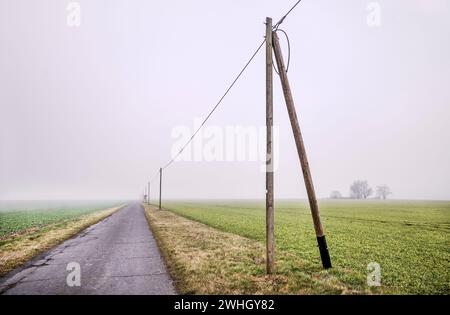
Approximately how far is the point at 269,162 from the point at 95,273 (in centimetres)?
640

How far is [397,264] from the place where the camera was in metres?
11.1

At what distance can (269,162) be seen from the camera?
28.7ft

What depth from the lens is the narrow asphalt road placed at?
722 centimetres

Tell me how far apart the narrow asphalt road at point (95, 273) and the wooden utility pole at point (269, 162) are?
3.04m

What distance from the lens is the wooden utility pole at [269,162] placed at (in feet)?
27.9

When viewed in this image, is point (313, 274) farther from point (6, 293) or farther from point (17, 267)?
point (17, 267)

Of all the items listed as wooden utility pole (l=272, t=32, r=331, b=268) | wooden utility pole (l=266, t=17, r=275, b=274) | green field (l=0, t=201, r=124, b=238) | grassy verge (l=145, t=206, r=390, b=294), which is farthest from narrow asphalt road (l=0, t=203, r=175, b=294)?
green field (l=0, t=201, r=124, b=238)

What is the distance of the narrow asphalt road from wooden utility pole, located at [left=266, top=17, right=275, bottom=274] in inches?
120

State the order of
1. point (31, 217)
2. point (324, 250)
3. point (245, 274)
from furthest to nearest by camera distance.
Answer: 1. point (31, 217)
2. point (324, 250)
3. point (245, 274)

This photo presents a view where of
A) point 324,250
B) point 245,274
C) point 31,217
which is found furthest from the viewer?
point 31,217

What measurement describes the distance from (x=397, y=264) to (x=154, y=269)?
9245 mm

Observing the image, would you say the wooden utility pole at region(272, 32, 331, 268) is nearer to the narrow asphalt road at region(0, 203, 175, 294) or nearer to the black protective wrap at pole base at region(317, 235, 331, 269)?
the black protective wrap at pole base at region(317, 235, 331, 269)

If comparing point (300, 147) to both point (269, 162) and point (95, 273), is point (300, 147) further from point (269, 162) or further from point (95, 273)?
point (95, 273)

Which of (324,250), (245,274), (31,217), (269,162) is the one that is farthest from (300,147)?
(31,217)
